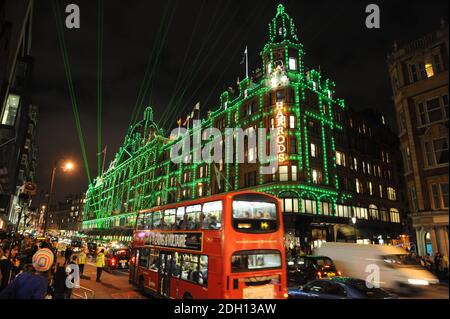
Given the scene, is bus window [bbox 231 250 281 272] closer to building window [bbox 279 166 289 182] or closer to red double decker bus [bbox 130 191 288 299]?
red double decker bus [bbox 130 191 288 299]

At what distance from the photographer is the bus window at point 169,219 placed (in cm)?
1361

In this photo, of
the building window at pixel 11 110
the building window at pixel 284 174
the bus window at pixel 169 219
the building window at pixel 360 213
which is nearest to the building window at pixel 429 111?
the bus window at pixel 169 219

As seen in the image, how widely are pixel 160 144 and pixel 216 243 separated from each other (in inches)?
2237

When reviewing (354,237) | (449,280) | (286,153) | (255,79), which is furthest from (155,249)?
(255,79)

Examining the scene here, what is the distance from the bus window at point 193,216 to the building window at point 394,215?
48.2m

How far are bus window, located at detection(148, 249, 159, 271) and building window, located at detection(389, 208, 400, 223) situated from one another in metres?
47.1

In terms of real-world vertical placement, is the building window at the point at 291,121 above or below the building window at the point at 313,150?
above

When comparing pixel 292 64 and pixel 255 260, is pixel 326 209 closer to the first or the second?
pixel 292 64

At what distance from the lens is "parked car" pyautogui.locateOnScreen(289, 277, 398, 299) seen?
970cm

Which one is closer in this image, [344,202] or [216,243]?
[216,243]

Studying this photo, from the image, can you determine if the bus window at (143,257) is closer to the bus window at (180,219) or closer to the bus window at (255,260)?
the bus window at (180,219)

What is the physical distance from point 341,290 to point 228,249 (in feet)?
13.9
